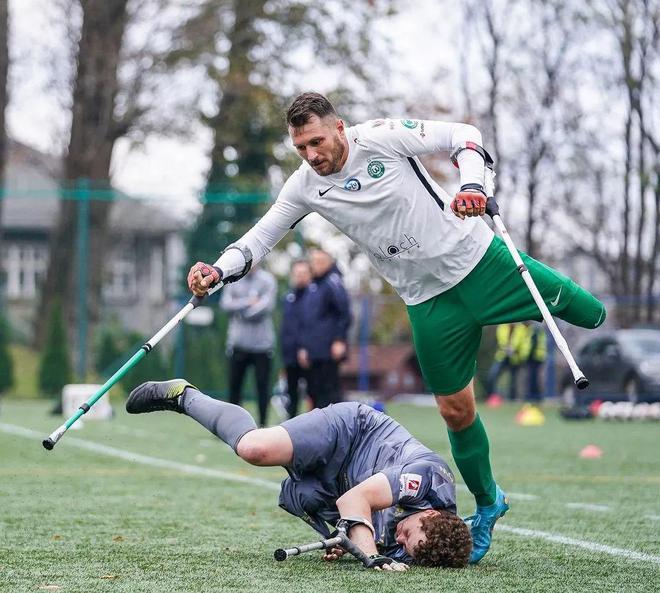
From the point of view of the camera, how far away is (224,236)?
21312 millimetres

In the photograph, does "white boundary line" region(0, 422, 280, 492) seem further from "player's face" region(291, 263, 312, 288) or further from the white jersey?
the white jersey

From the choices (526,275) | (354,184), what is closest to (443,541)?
(526,275)

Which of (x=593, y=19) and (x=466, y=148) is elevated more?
(x=593, y=19)

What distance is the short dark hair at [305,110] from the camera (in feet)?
18.1

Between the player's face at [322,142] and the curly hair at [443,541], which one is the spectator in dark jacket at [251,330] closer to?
the player's face at [322,142]

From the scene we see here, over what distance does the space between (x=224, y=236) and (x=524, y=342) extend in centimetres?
533

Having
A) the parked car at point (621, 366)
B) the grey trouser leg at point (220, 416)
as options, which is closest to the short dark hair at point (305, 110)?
the grey trouser leg at point (220, 416)

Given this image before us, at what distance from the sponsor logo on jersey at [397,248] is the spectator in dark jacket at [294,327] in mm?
7182

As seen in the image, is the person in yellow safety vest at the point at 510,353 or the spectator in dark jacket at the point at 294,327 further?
the person in yellow safety vest at the point at 510,353

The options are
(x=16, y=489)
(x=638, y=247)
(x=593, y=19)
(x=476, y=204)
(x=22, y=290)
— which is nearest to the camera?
(x=476, y=204)

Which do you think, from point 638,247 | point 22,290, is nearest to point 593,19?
point 638,247

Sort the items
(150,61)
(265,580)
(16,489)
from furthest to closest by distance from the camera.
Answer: (150,61) < (16,489) < (265,580)

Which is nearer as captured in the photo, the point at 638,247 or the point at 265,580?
the point at 265,580

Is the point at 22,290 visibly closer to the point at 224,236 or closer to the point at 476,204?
the point at 224,236
